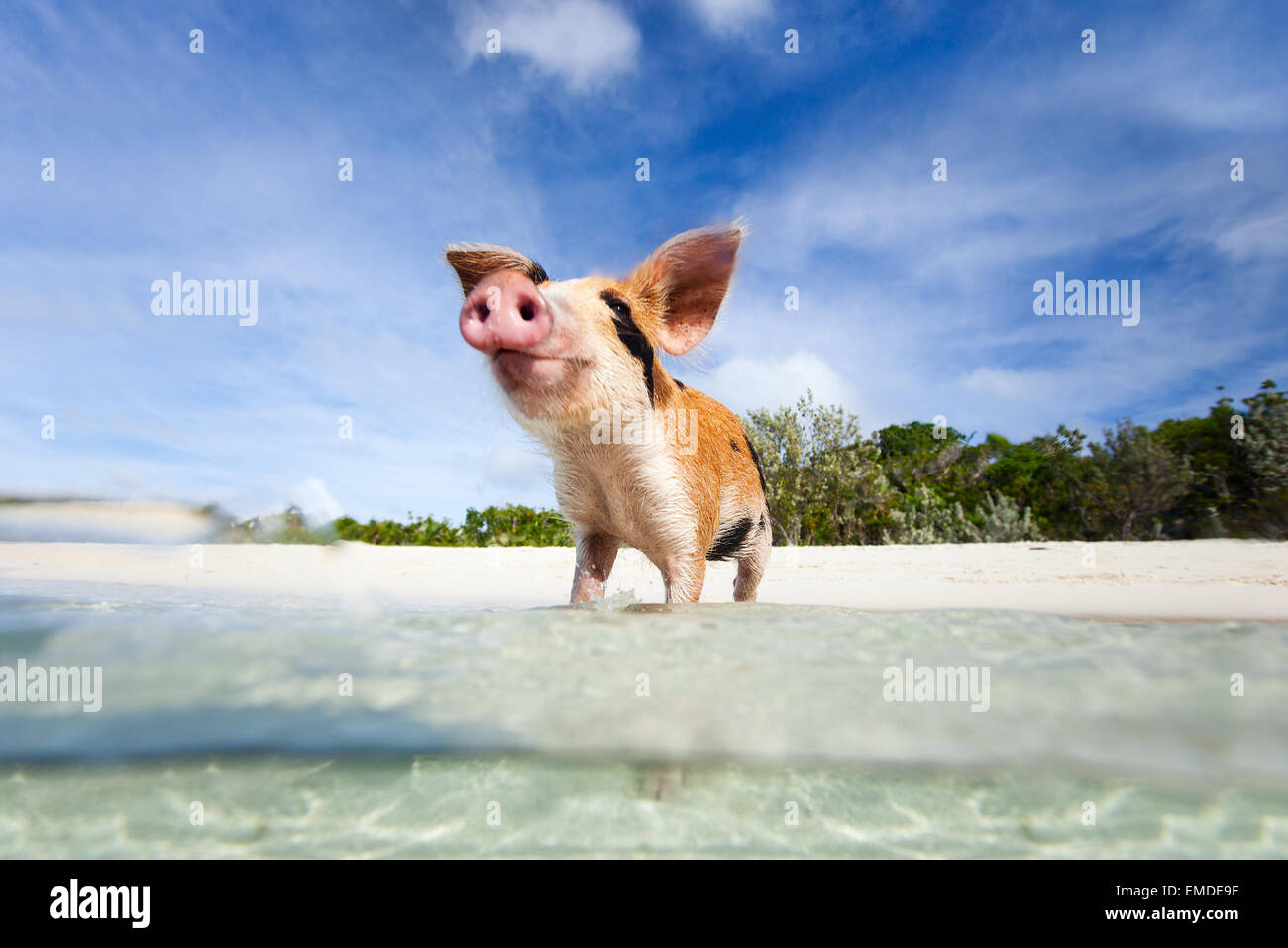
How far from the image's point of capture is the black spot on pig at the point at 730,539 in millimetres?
4725

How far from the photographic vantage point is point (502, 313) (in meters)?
3.01

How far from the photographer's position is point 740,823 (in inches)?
90.8

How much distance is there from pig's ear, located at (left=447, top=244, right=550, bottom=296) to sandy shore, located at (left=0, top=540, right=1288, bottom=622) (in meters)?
2.97

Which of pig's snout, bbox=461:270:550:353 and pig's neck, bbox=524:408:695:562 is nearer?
pig's snout, bbox=461:270:550:353

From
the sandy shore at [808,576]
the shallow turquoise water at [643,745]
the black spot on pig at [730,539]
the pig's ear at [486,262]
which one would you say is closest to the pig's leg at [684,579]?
the shallow turquoise water at [643,745]

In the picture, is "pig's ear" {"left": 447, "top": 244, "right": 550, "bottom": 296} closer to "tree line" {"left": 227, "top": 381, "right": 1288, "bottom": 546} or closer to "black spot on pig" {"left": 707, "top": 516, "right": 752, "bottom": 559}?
"black spot on pig" {"left": 707, "top": 516, "right": 752, "bottom": 559}

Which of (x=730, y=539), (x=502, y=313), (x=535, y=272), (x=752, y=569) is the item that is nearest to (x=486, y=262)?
(x=535, y=272)

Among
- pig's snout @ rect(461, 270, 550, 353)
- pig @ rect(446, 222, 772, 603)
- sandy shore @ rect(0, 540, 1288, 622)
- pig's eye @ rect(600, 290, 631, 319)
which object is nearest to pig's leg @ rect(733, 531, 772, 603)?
pig @ rect(446, 222, 772, 603)

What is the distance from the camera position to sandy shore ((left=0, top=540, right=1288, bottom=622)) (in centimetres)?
682

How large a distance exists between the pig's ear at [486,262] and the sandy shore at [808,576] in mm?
2974

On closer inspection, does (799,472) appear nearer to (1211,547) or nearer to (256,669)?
(1211,547)

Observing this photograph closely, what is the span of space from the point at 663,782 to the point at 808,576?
735 cm

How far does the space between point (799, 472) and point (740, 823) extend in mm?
19617
